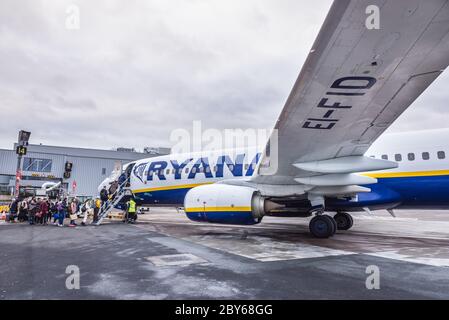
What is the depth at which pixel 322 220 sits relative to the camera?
946 cm

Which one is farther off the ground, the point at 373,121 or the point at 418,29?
the point at 418,29

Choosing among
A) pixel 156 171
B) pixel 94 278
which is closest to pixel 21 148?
pixel 156 171

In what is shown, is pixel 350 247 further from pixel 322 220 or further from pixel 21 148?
pixel 21 148

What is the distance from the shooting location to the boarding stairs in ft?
50.7

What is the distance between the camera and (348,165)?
7594 mm

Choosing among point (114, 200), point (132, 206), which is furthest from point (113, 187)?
point (132, 206)

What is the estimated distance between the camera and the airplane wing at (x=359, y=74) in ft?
11.6

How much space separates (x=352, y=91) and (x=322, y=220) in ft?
18.1

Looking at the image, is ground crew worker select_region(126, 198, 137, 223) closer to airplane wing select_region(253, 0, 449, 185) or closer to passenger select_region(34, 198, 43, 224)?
passenger select_region(34, 198, 43, 224)

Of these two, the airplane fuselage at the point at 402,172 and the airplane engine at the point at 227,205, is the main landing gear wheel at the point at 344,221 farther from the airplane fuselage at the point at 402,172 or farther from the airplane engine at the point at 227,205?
the airplane engine at the point at 227,205

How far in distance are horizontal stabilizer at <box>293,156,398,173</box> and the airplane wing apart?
0.04 m

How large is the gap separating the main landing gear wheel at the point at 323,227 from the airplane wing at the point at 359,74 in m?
2.53

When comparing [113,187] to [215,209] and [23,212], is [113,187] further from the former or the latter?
[215,209]
